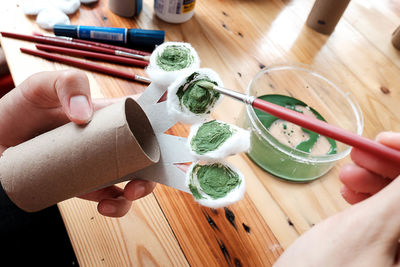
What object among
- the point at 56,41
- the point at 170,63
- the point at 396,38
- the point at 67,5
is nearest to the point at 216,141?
the point at 170,63

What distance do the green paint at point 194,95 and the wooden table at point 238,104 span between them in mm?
222

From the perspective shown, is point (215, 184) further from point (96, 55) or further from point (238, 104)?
point (96, 55)

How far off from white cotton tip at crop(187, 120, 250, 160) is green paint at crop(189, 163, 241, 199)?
25 millimetres

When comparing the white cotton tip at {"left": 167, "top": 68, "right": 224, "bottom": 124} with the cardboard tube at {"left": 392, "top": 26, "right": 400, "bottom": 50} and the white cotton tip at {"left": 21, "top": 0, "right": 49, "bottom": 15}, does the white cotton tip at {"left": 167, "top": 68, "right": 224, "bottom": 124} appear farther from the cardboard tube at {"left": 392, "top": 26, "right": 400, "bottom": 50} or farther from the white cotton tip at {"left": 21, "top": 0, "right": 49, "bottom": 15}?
the cardboard tube at {"left": 392, "top": 26, "right": 400, "bottom": 50}

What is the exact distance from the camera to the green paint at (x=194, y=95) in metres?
0.44

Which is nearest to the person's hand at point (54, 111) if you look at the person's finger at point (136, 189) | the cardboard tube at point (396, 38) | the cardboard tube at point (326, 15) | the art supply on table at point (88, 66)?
the person's finger at point (136, 189)

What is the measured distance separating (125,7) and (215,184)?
66 cm

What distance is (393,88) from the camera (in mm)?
879

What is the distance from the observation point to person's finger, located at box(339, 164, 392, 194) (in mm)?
473

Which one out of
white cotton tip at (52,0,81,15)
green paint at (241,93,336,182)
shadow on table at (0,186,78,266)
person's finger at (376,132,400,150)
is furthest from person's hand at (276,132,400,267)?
white cotton tip at (52,0,81,15)

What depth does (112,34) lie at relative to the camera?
0.79 m

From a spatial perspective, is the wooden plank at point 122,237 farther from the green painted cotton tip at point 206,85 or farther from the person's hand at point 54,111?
the green painted cotton tip at point 206,85

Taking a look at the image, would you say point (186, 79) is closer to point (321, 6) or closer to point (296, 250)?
point (296, 250)

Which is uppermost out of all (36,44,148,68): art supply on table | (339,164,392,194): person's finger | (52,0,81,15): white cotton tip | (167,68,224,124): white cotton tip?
(167,68,224,124): white cotton tip
